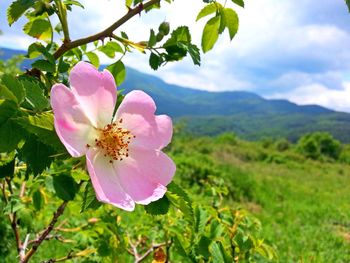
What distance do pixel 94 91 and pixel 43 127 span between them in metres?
0.11

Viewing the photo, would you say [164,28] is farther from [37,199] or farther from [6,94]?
[37,199]

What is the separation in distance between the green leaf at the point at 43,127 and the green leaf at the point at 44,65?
0.30m

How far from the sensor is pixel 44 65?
105cm

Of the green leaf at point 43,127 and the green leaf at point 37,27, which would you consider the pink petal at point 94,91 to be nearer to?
the green leaf at point 43,127

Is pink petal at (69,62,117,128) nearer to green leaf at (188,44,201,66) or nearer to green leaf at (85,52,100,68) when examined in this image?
green leaf at (188,44,201,66)

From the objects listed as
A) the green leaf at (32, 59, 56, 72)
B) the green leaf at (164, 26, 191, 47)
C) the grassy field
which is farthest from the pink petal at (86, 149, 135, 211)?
the grassy field

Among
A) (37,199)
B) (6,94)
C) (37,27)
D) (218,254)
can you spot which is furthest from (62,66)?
(37,199)

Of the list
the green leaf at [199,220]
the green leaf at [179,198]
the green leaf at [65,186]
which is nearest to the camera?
the green leaf at [179,198]

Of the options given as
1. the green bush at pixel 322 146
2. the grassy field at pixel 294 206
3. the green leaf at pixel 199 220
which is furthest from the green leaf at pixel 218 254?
the green bush at pixel 322 146

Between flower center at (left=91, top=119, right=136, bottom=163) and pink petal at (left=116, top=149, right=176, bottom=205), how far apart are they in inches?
0.7

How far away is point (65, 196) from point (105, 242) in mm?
449

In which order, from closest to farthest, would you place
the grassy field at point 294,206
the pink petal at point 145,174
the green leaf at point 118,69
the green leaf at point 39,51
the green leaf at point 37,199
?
the pink petal at point 145,174 < the green leaf at point 39,51 < the green leaf at point 118,69 < the green leaf at point 37,199 < the grassy field at point 294,206

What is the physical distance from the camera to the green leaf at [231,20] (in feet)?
4.33

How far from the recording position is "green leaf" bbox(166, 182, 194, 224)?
95 centimetres
